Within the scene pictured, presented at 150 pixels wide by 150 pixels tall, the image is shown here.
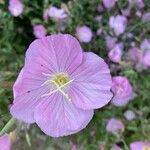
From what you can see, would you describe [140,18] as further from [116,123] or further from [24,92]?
[24,92]

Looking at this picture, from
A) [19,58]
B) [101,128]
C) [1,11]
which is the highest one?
[1,11]

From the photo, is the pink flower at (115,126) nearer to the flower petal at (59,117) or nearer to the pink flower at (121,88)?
the pink flower at (121,88)

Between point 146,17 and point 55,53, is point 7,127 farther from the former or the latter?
point 146,17

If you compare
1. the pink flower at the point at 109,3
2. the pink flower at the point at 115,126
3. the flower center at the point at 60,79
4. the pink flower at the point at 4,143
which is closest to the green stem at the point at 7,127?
the pink flower at the point at 4,143

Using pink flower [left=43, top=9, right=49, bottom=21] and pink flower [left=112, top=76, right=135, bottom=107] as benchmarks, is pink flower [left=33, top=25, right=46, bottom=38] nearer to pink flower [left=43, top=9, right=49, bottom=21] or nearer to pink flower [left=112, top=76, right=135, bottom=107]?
pink flower [left=43, top=9, right=49, bottom=21]

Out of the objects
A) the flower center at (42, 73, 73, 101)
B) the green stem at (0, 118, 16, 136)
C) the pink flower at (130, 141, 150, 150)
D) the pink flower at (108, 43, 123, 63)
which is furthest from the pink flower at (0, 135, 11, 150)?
the pink flower at (108, 43, 123, 63)

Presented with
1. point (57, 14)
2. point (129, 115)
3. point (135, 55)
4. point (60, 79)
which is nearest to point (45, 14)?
point (57, 14)

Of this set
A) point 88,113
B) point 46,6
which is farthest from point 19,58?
point 88,113
